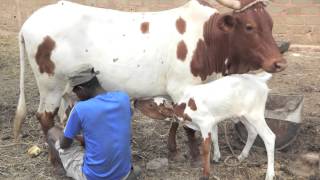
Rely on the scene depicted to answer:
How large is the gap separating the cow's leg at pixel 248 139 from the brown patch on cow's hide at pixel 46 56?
1.94 m

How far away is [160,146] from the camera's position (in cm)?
600

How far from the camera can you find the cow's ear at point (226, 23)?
207 inches

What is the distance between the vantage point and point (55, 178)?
209 inches

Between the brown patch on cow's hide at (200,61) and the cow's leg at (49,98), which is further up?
the brown patch on cow's hide at (200,61)

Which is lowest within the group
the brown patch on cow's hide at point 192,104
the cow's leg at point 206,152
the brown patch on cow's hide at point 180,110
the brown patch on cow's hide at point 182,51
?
the cow's leg at point 206,152

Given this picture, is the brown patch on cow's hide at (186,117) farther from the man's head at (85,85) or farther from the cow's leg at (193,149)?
the man's head at (85,85)

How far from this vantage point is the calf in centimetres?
495

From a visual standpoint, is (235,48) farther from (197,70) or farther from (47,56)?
(47,56)

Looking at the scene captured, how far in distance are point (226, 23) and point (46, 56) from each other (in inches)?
69.5

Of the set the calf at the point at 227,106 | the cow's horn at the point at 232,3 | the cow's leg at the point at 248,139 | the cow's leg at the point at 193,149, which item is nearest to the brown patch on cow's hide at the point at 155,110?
the calf at the point at 227,106

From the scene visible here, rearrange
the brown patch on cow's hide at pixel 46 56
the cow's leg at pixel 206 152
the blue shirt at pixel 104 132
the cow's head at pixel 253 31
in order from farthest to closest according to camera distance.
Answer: the brown patch on cow's hide at pixel 46 56 → the cow's head at pixel 253 31 → the cow's leg at pixel 206 152 → the blue shirt at pixel 104 132

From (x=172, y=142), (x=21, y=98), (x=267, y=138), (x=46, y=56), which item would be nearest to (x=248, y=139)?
(x=267, y=138)

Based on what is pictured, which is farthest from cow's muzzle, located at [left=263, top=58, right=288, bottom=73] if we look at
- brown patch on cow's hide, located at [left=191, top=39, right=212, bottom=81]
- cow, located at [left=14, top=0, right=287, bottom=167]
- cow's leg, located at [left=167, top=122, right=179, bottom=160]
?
cow's leg, located at [left=167, top=122, right=179, bottom=160]

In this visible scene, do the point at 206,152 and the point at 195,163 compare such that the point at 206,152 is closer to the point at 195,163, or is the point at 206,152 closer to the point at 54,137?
the point at 195,163
